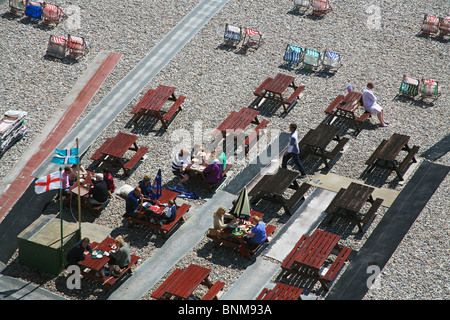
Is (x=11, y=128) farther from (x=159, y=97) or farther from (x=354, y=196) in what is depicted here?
(x=354, y=196)

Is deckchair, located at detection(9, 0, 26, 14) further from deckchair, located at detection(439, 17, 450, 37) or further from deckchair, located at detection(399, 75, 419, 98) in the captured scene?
deckchair, located at detection(439, 17, 450, 37)

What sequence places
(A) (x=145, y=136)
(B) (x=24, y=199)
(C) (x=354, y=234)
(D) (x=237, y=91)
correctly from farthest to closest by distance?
(D) (x=237, y=91), (A) (x=145, y=136), (B) (x=24, y=199), (C) (x=354, y=234)

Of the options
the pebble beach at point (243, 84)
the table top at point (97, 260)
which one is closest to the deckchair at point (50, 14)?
the pebble beach at point (243, 84)

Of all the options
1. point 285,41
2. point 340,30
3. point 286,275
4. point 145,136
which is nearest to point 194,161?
point 145,136

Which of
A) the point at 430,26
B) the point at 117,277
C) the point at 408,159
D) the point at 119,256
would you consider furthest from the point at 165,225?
the point at 430,26

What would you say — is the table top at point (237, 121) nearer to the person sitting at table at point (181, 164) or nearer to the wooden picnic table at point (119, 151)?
the person sitting at table at point (181, 164)
